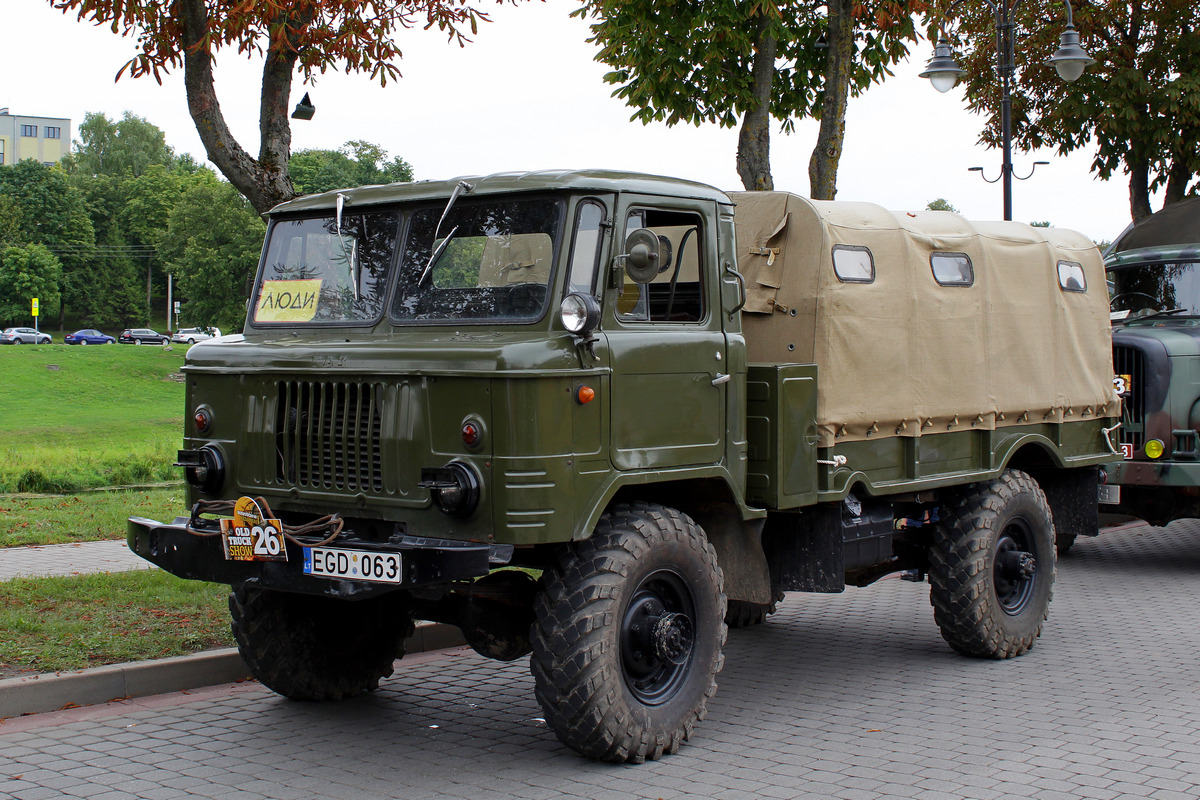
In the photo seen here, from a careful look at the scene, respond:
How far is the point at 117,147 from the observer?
11812cm

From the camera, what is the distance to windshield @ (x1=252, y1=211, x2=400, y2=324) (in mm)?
6598

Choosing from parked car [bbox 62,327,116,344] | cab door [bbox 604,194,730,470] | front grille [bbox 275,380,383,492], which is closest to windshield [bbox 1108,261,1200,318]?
cab door [bbox 604,194,730,470]

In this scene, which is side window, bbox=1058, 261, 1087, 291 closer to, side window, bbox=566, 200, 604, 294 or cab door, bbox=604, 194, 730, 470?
cab door, bbox=604, 194, 730, 470

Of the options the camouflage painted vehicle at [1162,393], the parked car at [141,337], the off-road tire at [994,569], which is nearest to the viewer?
the off-road tire at [994,569]

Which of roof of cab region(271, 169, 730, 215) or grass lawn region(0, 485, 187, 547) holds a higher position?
roof of cab region(271, 169, 730, 215)

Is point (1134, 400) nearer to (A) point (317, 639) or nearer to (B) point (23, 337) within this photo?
(A) point (317, 639)

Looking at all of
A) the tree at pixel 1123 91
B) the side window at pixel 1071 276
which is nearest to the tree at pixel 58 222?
the tree at pixel 1123 91

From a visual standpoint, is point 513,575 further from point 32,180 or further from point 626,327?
point 32,180

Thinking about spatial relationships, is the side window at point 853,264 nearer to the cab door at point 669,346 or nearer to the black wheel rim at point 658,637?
the cab door at point 669,346

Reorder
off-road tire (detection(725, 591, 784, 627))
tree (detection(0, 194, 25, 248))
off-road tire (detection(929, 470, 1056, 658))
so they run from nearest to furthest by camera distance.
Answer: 1. off-road tire (detection(929, 470, 1056, 658))
2. off-road tire (detection(725, 591, 784, 627))
3. tree (detection(0, 194, 25, 248))

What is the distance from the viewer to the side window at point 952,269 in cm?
810

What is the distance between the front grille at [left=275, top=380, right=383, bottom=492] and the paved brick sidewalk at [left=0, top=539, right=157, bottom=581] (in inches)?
171

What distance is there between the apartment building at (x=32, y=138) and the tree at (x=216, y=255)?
7186cm

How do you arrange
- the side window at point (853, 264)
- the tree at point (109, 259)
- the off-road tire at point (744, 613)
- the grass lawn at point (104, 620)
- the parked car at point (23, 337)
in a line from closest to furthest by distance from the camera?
the grass lawn at point (104, 620), the side window at point (853, 264), the off-road tire at point (744, 613), the parked car at point (23, 337), the tree at point (109, 259)
